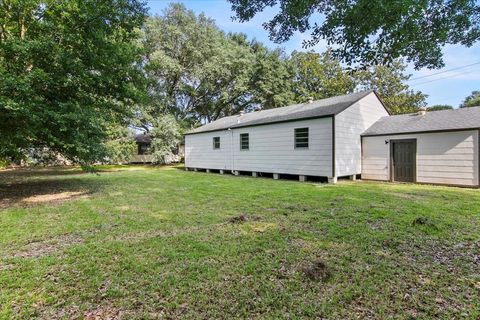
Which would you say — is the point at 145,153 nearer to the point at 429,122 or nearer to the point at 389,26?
the point at 429,122

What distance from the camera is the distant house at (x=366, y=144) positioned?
9.36 m

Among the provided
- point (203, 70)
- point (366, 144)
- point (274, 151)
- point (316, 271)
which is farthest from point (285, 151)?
point (203, 70)

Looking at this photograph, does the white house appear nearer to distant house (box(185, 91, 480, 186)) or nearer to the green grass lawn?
→ distant house (box(185, 91, 480, 186))

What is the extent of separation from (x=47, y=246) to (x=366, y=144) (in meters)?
11.4

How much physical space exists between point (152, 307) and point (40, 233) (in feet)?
10.7

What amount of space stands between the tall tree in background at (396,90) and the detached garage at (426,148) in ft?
46.8

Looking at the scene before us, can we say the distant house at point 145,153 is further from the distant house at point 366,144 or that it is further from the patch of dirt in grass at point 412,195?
the patch of dirt in grass at point 412,195

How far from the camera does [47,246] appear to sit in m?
3.90

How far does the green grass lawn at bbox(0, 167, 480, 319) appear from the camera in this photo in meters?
2.42

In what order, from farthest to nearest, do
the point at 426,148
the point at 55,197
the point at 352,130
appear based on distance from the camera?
1. the point at 352,130
2. the point at 426,148
3. the point at 55,197

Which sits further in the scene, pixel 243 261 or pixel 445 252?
pixel 445 252

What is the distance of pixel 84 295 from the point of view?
8.56ft

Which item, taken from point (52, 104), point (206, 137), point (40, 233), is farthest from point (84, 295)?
point (206, 137)

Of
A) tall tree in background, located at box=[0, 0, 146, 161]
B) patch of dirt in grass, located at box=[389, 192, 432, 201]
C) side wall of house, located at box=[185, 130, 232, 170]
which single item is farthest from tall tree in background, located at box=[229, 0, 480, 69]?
side wall of house, located at box=[185, 130, 232, 170]
